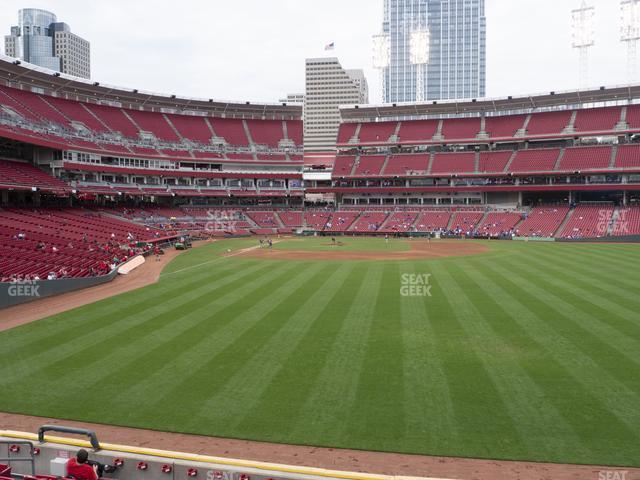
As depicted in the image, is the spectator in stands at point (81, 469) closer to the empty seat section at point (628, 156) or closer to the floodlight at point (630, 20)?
the empty seat section at point (628, 156)

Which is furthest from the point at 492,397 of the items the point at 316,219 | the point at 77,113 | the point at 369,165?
the point at 77,113

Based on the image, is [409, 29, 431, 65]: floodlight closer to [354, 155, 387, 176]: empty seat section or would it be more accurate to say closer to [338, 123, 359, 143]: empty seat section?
[338, 123, 359, 143]: empty seat section

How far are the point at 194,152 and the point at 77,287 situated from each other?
5557 cm

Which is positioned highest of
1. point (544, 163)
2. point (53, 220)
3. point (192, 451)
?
point (544, 163)

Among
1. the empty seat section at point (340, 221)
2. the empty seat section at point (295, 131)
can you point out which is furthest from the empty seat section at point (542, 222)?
the empty seat section at point (295, 131)

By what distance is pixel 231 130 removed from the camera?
87.4 metres

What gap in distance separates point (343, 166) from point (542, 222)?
3552cm

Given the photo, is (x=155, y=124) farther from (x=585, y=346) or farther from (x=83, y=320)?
(x=585, y=346)

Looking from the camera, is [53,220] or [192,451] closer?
[192,451]

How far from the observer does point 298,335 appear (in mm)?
16969

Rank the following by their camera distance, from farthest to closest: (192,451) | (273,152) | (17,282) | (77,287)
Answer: (273,152), (77,287), (17,282), (192,451)

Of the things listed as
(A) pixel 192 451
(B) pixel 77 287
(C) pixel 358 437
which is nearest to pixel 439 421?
(C) pixel 358 437

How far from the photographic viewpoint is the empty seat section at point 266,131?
8781 cm

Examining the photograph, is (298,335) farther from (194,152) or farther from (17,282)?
(194,152)
